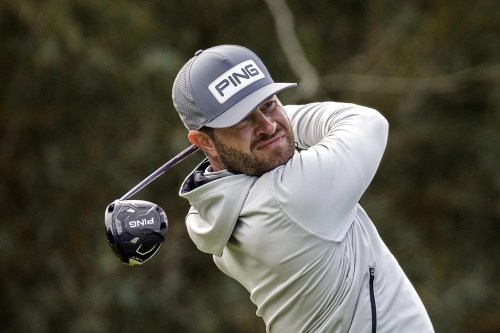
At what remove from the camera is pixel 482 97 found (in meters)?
11.9

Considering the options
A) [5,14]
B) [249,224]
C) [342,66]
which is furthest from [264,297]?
[342,66]

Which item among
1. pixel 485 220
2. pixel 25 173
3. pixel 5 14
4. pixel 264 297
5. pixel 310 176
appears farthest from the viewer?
pixel 485 220

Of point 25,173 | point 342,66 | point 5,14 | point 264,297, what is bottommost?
point 342,66

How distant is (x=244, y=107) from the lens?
349 centimetres

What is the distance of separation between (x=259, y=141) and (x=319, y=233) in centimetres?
32

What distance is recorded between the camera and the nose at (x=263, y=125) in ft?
11.5

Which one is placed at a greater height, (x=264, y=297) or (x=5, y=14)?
(x=264, y=297)

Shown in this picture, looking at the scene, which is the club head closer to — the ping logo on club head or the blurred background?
the ping logo on club head

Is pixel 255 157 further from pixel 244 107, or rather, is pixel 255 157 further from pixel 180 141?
pixel 180 141

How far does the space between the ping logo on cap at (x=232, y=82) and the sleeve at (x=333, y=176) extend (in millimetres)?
265

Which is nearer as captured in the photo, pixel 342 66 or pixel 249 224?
pixel 249 224

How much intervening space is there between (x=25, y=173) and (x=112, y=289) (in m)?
1.39

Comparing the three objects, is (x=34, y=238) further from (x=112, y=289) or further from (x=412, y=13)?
(x=412, y=13)

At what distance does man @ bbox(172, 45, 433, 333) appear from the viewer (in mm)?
3494
